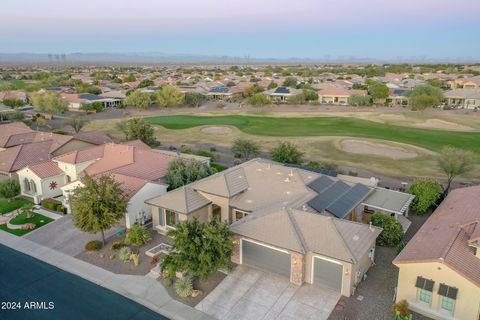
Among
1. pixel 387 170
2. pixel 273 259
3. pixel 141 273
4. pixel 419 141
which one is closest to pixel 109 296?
pixel 141 273

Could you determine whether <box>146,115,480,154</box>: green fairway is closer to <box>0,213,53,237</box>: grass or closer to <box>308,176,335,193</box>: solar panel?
<box>308,176,335,193</box>: solar panel

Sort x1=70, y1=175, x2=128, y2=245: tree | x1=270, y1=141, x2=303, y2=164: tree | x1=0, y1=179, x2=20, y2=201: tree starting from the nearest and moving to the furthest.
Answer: x1=70, y1=175, x2=128, y2=245: tree, x1=0, y1=179, x2=20, y2=201: tree, x1=270, y1=141, x2=303, y2=164: tree

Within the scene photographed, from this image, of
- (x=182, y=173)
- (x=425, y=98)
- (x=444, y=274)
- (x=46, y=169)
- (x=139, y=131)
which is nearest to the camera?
(x=444, y=274)

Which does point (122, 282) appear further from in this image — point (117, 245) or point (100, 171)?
point (100, 171)

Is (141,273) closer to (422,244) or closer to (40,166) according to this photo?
(422,244)

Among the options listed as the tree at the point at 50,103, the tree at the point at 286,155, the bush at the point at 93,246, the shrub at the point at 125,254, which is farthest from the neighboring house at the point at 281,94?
the shrub at the point at 125,254

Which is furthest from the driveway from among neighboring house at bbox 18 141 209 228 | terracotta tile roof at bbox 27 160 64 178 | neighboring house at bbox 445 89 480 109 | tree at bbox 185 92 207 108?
neighboring house at bbox 445 89 480 109

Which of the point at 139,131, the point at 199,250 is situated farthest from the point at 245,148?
the point at 199,250
